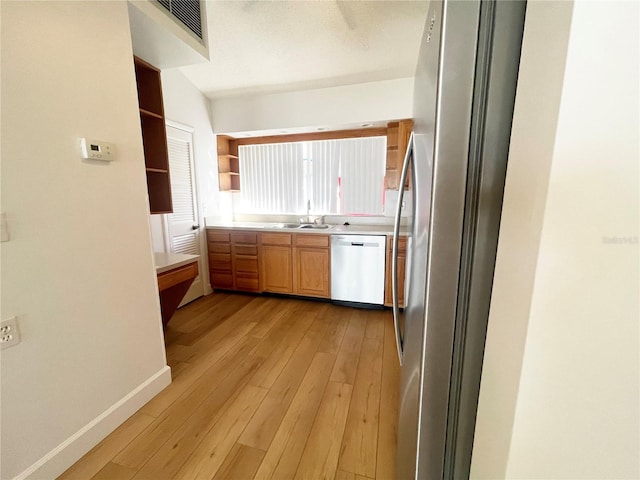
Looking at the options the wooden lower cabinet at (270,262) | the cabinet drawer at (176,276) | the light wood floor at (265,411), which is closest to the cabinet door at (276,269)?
the wooden lower cabinet at (270,262)

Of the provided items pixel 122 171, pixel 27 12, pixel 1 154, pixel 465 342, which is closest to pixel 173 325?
pixel 122 171

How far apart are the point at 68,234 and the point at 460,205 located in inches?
65.5

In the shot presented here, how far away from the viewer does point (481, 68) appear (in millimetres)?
483

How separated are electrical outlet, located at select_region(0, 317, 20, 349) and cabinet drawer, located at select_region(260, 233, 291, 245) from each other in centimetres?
235

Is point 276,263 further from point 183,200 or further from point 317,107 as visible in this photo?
point 317,107

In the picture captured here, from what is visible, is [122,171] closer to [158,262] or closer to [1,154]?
[1,154]

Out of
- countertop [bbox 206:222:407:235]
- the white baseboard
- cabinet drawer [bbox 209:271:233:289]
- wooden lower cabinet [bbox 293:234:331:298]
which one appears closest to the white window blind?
countertop [bbox 206:222:407:235]

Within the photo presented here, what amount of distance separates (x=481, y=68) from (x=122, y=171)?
1751 millimetres

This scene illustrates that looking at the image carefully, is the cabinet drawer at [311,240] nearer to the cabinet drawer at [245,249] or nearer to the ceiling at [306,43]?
the cabinet drawer at [245,249]

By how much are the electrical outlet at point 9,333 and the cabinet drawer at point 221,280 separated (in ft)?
8.03

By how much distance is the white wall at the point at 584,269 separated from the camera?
1.11ft

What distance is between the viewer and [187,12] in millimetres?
1771

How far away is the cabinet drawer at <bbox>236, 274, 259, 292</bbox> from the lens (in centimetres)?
347

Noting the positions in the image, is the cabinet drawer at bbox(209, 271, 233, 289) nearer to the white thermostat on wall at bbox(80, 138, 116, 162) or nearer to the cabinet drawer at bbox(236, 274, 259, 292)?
the cabinet drawer at bbox(236, 274, 259, 292)
